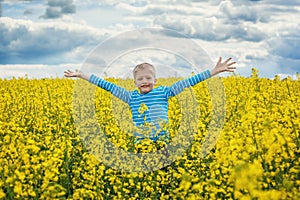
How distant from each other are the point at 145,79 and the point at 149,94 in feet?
0.82

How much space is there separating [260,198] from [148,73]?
391cm

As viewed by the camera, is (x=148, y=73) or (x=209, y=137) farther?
(x=209, y=137)

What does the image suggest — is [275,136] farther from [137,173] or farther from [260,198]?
[137,173]

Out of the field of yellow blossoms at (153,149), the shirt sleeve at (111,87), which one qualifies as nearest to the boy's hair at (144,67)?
the shirt sleeve at (111,87)

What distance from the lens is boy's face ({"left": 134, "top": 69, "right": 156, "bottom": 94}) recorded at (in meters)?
6.71

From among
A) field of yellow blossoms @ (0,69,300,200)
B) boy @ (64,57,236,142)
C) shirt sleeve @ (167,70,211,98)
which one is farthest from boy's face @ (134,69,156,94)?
field of yellow blossoms @ (0,69,300,200)

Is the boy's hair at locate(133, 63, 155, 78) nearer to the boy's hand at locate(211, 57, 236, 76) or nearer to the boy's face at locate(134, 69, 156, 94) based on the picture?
the boy's face at locate(134, 69, 156, 94)

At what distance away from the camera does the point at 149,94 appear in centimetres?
688

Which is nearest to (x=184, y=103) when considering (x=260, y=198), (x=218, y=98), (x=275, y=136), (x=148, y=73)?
(x=218, y=98)

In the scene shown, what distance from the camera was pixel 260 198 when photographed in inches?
118

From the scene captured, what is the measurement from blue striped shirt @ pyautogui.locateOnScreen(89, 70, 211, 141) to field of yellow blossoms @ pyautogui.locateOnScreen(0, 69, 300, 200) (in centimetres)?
33

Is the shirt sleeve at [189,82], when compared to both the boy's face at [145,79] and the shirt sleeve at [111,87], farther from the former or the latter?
the shirt sleeve at [111,87]

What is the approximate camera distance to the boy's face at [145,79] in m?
6.71

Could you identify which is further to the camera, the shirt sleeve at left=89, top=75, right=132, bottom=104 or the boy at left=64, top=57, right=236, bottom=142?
the shirt sleeve at left=89, top=75, right=132, bottom=104
